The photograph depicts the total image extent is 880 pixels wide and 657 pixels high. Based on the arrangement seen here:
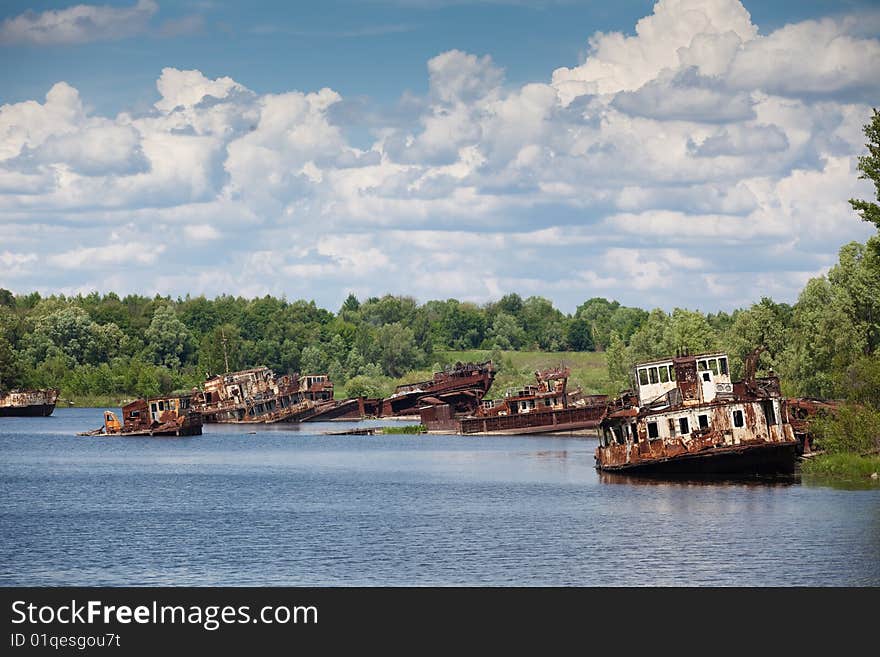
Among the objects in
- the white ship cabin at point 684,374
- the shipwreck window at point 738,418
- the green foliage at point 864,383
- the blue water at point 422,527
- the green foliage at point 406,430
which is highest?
the green foliage at point 406,430

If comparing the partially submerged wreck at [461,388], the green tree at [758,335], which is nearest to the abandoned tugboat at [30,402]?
the partially submerged wreck at [461,388]

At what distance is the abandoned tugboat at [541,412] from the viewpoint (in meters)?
138

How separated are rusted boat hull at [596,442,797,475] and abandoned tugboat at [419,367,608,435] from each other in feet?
183

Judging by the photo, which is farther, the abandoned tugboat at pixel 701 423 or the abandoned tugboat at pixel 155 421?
the abandoned tugboat at pixel 155 421

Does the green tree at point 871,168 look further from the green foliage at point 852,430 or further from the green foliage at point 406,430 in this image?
the green foliage at point 406,430

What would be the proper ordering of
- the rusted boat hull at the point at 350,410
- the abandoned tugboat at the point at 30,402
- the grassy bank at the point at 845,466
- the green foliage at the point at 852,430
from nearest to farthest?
the grassy bank at the point at 845,466
the green foliage at the point at 852,430
the rusted boat hull at the point at 350,410
the abandoned tugboat at the point at 30,402

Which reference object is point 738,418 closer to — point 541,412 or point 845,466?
point 845,466

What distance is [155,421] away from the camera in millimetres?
148875

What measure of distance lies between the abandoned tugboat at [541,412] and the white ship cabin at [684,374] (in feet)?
168

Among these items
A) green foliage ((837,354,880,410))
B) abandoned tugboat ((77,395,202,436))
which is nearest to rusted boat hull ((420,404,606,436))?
abandoned tugboat ((77,395,202,436))

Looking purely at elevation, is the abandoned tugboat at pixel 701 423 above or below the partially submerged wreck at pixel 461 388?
below

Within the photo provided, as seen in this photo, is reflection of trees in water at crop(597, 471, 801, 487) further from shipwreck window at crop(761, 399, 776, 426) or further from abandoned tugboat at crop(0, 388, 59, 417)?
abandoned tugboat at crop(0, 388, 59, 417)
